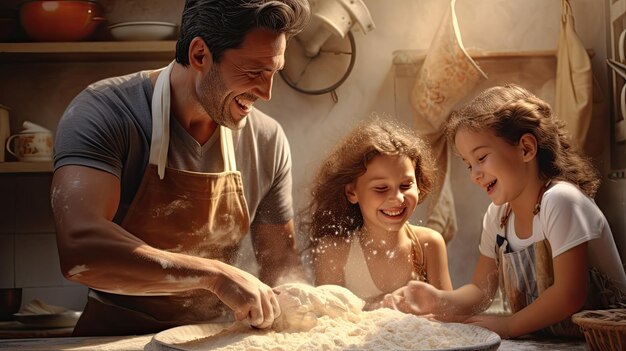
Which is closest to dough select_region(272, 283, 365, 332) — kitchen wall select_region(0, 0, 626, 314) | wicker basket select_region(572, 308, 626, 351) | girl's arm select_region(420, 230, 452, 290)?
wicker basket select_region(572, 308, 626, 351)

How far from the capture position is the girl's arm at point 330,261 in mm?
2135

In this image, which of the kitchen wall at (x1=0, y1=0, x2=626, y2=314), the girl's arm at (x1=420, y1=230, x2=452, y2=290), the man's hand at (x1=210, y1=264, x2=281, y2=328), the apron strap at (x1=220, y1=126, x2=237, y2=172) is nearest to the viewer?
the man's hand at (x1=210, y1=264, x2=281, y2=328)

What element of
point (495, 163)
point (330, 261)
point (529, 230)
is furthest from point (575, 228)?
point (330, 261)

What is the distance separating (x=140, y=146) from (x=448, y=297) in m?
0.83

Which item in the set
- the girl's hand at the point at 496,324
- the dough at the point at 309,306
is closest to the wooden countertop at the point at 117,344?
the girl's hand at the point at 496,324

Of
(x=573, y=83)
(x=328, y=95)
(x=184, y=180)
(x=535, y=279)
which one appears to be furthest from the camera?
(x=328, y=95)

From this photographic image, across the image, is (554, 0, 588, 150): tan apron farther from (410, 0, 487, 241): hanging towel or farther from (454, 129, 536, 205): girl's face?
(454, 129, 536, 205): girl's face

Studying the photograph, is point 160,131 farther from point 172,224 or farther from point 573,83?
point 573,83

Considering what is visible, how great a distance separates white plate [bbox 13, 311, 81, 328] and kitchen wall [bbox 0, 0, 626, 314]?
375 mm

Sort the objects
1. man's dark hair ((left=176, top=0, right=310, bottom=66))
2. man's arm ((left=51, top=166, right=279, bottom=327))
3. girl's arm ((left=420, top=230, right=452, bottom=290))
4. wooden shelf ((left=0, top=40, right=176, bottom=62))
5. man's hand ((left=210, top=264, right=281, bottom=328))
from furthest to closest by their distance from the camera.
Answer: wooden shelf ((left=0, top=40, right=176, bottom=62)), girl's arm ((left=420, top=230, right=452, bottom=290)), man's dark hair ((left=176, top=0, right=310, bottom=66)), man's arm ((left=51, top=166, right=279, bottom=327)), man's hand ((left=210, top=264, right=281, bottom=328))

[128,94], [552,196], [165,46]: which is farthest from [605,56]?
[128,94]

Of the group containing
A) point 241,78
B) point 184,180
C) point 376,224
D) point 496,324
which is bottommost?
point 496,324

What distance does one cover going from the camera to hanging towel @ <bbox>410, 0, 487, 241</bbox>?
275cm

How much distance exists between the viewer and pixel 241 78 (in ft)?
6.07
